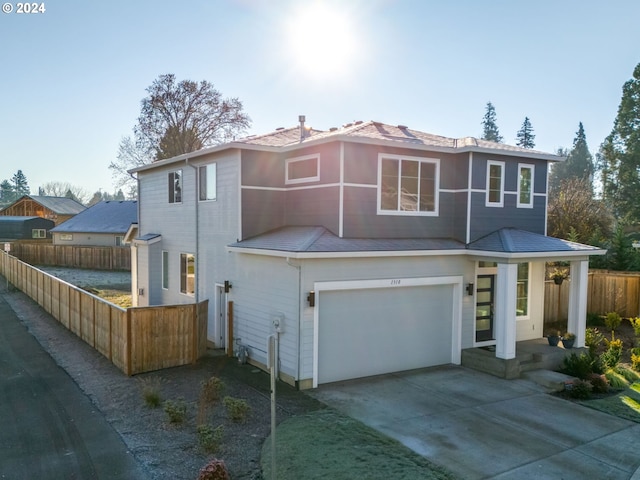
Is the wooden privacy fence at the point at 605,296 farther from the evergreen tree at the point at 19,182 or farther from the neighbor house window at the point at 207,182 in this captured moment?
the evergreen tree at the point at 19,182

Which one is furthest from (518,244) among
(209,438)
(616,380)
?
(209,438)

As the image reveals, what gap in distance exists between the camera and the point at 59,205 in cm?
5662

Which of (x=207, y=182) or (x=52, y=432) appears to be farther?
(x=207, y=182)

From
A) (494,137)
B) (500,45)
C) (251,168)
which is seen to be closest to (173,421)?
(251,168)

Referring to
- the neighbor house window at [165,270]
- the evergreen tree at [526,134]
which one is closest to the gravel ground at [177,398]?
the neighbor house window at [165,270]

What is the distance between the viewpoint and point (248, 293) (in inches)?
484

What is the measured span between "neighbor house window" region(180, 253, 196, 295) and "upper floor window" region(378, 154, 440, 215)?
691 centimetres

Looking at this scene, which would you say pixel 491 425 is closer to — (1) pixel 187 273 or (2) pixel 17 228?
(1) pixel 187 273

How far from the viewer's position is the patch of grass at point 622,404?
30.1 ft

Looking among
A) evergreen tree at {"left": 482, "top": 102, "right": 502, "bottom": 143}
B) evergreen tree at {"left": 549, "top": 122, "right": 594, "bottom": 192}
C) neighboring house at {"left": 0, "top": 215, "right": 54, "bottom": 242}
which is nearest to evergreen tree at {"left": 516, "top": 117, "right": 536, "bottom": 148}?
evergreen tree at {"left": 549, "top": 122, "right": 594, "bottom": 192}

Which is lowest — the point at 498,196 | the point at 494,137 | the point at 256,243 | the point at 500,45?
the point at 256,243

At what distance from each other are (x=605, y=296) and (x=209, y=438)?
15.1 m

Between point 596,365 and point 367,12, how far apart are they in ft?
33.2

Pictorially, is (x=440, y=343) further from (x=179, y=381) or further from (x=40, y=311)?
(x=40, y=311)
